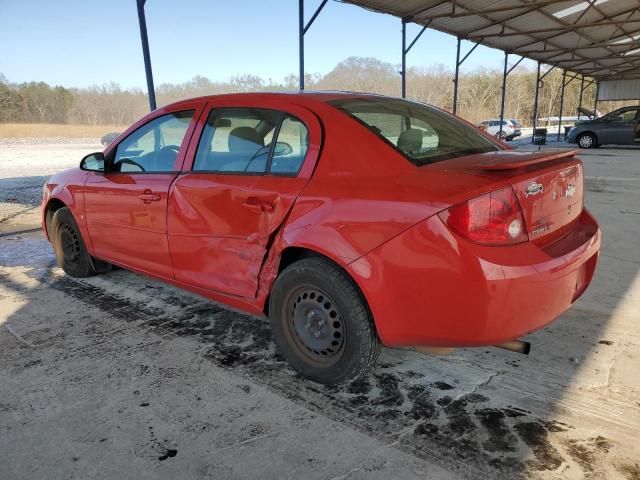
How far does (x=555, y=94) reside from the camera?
6091 centimetres

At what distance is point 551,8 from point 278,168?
46.0 ft

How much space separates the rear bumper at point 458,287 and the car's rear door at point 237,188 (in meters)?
0.66

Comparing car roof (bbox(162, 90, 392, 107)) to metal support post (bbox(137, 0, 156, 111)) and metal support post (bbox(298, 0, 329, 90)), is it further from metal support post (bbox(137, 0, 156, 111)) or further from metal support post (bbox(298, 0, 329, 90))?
metal support post (bbox(298, 0, 329, 90))

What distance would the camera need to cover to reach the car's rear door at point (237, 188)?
253cm

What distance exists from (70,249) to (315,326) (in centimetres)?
293

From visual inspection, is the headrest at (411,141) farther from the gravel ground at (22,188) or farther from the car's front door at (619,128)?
the car's front door at (619,128)

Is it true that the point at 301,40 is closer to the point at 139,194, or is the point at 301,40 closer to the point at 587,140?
the point at 139,194

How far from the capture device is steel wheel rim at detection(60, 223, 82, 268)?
167 inches

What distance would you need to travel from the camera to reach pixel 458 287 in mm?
1945

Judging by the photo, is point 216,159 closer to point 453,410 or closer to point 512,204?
point 512,204

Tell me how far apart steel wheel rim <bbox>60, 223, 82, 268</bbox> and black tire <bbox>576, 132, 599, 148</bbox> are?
2003 cm

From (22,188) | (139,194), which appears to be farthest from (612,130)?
(139,194)

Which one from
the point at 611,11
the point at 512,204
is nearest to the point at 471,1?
the point at 611,11

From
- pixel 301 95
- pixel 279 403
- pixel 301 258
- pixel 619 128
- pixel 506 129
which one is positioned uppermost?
pixel 506 129
